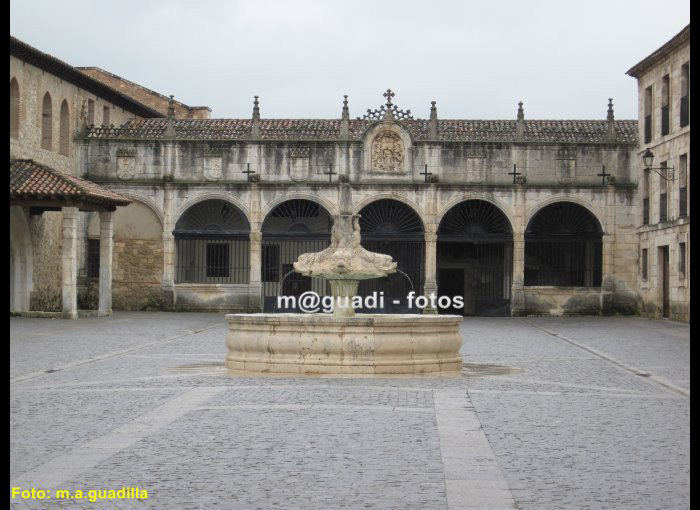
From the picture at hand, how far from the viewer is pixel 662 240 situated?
35.6 m

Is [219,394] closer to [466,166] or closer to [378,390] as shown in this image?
[378,390]

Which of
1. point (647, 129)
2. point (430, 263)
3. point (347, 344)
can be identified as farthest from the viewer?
point (430, 263)

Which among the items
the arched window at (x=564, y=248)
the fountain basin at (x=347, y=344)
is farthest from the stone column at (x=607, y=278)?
the fountain basin at (x=347, y=344)

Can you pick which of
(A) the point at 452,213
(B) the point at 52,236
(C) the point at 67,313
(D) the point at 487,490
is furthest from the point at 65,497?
(A) the point at 452,213

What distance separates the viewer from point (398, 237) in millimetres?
38719

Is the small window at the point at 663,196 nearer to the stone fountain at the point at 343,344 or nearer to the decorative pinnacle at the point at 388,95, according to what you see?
the decorative pinnacle at the point at 388,95

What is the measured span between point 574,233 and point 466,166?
4253mm

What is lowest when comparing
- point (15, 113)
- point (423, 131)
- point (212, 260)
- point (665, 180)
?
point (212, 260)

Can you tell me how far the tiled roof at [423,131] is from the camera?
128 feet

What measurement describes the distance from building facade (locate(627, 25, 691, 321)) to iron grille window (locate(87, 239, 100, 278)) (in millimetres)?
18173

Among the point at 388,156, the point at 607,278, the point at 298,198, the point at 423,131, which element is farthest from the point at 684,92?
the point at 298,198

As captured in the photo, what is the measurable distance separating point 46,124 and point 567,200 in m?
17.0

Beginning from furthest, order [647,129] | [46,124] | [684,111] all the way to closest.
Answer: [647,129] < [46,124] < [684,111]

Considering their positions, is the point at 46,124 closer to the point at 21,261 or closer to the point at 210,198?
the point at 21,261
